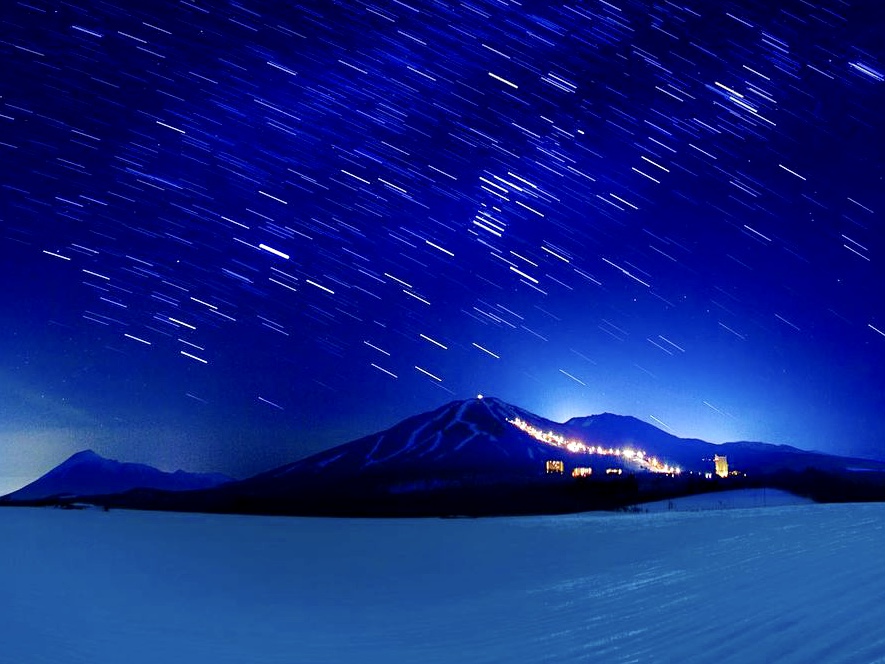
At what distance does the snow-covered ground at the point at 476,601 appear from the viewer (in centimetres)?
677

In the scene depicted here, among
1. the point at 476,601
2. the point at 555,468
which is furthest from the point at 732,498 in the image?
the point at 555,468

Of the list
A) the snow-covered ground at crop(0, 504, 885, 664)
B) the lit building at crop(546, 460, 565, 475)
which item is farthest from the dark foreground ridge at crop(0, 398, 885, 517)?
the snow-covered ground at crop(0, 504, 885, 664)

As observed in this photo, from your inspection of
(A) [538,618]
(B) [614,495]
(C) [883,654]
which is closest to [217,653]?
(A) [538,618]

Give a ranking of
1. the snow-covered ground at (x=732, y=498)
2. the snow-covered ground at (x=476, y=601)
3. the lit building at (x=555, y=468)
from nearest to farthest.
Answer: the snow-covered ground at (x=476, y=601)
the snow-covered ground at (x=732, y=498)
the lit building at (x=555, y=468)

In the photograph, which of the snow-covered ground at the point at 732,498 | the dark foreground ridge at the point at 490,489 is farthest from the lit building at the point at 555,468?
the snow-covered ground at the point at 732,498

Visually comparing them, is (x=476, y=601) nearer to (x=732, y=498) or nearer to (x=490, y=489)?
(x=732, y=498)

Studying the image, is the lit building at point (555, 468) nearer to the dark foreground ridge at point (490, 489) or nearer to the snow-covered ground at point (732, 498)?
the dark foreground ridge at point (490, 489)

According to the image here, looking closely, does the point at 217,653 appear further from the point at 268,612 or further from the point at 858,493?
the point at 858,493

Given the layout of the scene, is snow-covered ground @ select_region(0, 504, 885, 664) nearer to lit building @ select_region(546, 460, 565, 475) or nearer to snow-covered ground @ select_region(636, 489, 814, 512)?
snow-covered ground @ select_region(636, 489, 814, 512)

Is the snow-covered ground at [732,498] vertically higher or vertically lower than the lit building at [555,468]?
lower

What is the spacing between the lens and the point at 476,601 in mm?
10375

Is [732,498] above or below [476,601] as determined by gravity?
above

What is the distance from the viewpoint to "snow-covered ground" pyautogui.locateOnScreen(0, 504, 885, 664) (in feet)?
22.2

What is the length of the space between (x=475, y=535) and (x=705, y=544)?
29.9 ft
